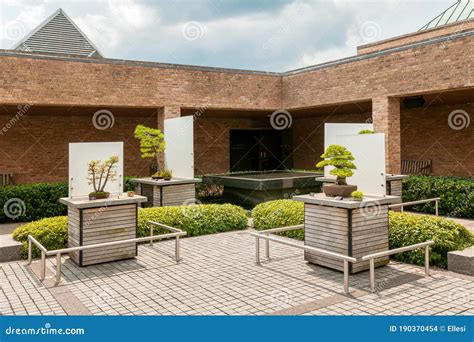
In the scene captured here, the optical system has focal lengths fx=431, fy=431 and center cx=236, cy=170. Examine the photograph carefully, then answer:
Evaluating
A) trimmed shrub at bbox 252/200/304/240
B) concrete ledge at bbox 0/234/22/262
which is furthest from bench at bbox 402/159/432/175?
concrete ledge at bbox 0/234/22/262

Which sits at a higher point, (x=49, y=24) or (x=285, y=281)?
(x=49, y=24)

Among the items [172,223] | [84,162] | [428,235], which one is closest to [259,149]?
[172,223]

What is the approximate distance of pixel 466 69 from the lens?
12102 mm

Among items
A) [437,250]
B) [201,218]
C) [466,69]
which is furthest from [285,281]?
[466,69]

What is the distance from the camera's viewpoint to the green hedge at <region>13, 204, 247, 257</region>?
863cm

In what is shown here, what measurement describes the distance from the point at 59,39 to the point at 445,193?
20.2 m

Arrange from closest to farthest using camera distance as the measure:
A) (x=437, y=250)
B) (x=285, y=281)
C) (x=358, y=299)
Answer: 1. (x=358, y=299)
2. (x=285, y=281)
3. (x=437, y=250)

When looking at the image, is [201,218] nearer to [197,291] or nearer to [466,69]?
[197,291]

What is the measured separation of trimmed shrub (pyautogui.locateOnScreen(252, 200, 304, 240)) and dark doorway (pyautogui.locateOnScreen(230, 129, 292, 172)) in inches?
464

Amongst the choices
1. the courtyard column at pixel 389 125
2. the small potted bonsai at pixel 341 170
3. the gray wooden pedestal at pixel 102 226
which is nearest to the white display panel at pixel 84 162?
the gray wooden pedestal at pixel 102 226

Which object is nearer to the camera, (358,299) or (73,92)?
(358,299)

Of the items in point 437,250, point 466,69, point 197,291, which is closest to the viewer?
point 197,291

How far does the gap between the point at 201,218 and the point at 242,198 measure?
13.3 ft

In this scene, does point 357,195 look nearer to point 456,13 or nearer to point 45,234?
point 45,234
